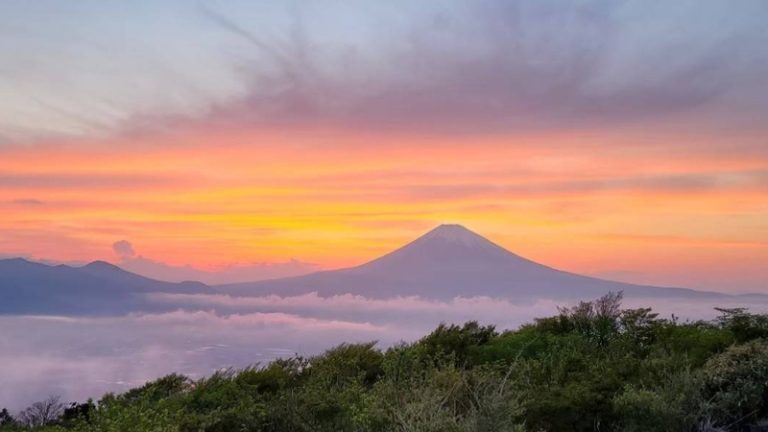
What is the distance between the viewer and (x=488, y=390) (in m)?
9.02

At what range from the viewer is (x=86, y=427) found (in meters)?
9.41

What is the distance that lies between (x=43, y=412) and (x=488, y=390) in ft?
29.6

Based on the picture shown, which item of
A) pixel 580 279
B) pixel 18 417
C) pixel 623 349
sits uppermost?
pixel 580 279

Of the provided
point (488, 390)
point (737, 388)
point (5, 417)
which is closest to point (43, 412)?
point (5, 417)

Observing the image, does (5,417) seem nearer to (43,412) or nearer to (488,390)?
(43,412)

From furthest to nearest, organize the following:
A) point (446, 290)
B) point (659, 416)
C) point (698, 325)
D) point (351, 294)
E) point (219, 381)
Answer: point (446, 290), point (351, 294), point (698, 325), point (219, 381), point (659, 416)

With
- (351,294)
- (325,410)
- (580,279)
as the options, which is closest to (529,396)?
(325,410)

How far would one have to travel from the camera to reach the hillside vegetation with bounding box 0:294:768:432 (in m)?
9.06

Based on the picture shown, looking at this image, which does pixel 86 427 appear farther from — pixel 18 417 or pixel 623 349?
pixel 623 349

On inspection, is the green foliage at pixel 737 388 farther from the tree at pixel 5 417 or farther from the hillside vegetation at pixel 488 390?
the tree at pixel 5 417

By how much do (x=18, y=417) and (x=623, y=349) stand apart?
11882mm

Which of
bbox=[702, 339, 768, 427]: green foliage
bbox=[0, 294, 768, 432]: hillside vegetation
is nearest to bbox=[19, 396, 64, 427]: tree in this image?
bbox=[0, 294, 768, 432]: hillside vegetation

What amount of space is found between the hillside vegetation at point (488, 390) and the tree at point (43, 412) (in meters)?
0.03

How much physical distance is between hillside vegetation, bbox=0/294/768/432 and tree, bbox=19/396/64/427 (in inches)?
1.2
